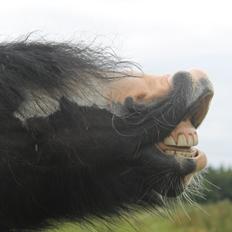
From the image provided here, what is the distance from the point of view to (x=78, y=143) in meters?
2.45

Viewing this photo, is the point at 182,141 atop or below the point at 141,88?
below

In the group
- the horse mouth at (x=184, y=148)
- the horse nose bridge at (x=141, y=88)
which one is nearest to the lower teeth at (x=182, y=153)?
the horse mouth at (x=184, y=148)

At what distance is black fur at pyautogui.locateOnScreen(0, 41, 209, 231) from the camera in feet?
7.88

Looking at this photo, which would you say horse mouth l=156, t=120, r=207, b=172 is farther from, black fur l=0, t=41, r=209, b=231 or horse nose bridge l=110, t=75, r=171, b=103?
horse nose bridge l=110, t=75, r=171, b=103

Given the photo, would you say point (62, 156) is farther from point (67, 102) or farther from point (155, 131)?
point (155, 131)

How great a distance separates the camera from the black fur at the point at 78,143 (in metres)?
2.40

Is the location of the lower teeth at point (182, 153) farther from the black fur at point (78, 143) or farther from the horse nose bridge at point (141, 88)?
the horse nose bridge at point (141, 88)

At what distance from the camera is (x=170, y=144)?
2.39m

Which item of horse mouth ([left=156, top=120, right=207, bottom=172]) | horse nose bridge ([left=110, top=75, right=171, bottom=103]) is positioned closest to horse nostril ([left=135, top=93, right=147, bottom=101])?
horse nose bridge ([left=110, top=75, right=171, bottom=103])

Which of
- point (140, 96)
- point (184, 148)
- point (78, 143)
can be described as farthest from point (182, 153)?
point (78, 143)

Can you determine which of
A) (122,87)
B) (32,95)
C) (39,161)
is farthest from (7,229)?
(122,87)

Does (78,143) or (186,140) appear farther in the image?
(78,143)

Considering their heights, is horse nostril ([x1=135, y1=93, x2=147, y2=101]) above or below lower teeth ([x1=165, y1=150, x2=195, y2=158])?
above

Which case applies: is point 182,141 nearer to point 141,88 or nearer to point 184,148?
point 184,148
